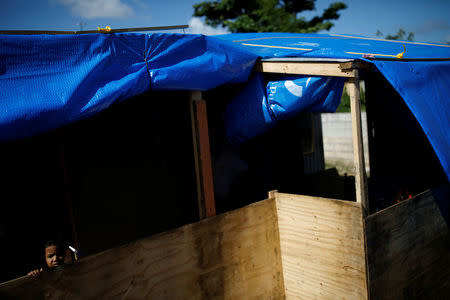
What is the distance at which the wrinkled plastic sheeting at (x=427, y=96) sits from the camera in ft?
10.6

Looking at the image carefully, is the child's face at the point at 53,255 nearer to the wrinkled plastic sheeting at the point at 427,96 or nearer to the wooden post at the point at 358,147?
the wooden post at the point at 358,147

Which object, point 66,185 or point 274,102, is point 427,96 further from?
point 66,185

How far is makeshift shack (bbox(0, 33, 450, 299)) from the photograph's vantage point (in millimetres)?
2625

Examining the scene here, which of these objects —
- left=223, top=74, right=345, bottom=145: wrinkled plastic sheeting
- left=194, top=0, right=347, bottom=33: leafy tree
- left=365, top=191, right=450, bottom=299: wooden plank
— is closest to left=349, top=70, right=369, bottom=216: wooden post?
left=365, top=191, right=450, bottom=299: wooden plank

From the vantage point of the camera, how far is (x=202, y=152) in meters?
3.34

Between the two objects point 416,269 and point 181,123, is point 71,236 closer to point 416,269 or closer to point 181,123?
point 181,123

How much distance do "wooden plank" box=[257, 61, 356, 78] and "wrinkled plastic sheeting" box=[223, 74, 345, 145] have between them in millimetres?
113

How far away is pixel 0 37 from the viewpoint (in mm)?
2443

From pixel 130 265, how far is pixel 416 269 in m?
3.13

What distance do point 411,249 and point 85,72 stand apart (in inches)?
146

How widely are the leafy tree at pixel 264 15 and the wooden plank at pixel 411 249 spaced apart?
46.0 ft

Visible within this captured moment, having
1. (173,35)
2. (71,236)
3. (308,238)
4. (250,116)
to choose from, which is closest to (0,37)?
(173,35)

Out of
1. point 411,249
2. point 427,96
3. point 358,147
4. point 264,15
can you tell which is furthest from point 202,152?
point 264,15

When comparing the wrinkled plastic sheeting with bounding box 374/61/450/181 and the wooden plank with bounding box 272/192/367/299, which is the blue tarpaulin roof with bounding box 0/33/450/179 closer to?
the wrinkled plastic sheeting with bounding box 374/61/450/181
